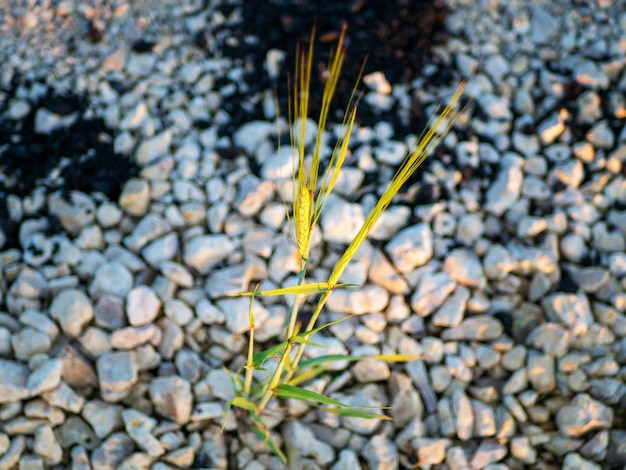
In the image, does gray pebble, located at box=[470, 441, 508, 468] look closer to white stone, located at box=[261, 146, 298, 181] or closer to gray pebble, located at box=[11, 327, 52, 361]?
white stone, located at box=[261, 146, 298, 181]

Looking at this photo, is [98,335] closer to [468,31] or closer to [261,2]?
[261,2]

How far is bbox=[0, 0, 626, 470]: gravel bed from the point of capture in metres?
1.50

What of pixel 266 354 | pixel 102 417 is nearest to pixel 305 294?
pixel 266 354

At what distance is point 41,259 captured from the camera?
1.63 meters

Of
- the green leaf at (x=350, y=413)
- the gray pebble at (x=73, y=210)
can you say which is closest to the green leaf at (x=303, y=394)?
the green leaf at (x=350, y=413)

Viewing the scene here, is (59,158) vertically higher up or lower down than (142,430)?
higher up

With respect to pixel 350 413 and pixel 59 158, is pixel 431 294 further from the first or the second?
pixel 59 158

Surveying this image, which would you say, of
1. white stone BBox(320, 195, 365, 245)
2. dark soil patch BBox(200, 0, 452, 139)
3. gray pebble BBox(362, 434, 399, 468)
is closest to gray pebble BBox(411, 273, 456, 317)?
white stone BBox(320, 195, 365, 245)

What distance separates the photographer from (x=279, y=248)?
5.66ft

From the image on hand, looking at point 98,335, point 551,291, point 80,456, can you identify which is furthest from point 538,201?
point 80,456

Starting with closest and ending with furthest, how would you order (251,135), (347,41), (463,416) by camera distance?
(463,416)
(251,135)
(347,41)

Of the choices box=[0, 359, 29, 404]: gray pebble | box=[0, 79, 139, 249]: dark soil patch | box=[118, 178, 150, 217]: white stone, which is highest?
box=[0, 79, 139, 249]: dark soil patch

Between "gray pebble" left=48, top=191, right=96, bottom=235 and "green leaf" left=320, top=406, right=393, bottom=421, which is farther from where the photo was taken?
"gray pebble" left=48, top=191, right=96, bottom=235

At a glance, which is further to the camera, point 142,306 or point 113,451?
point 142,306
